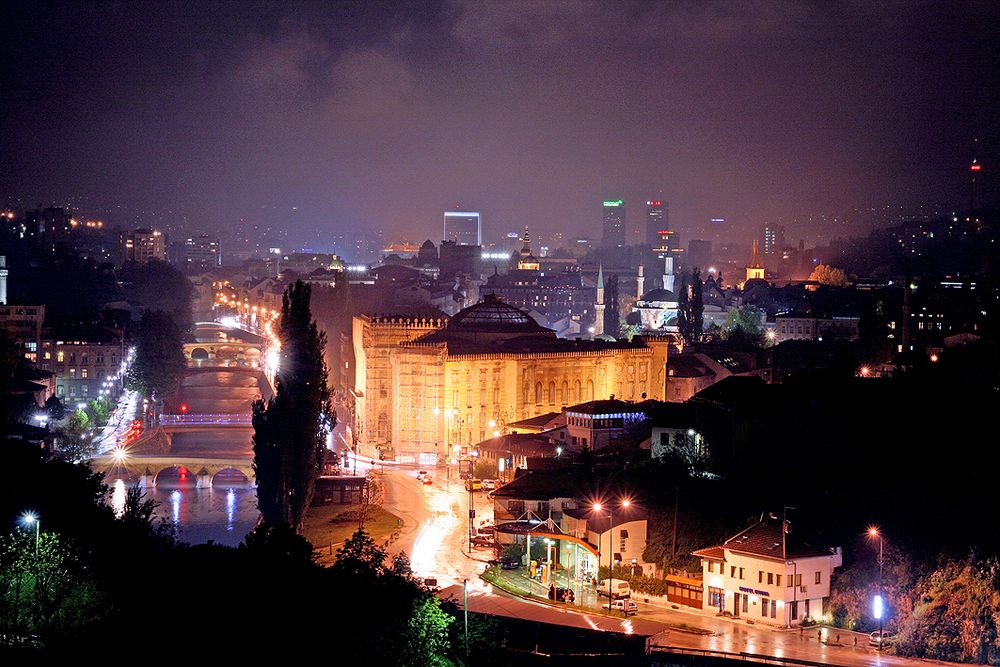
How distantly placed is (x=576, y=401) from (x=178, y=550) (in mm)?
25447

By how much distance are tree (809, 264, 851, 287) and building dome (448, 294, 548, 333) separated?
1931 inches

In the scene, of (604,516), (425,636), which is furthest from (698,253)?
(425,636)

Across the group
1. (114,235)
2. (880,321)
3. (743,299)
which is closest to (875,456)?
(880,321)

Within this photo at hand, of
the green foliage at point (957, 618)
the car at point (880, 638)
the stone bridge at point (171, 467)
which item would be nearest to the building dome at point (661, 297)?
the stone bridge at point (171, 467)

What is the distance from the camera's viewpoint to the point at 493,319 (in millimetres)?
55156

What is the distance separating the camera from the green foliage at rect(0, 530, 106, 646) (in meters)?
23.4

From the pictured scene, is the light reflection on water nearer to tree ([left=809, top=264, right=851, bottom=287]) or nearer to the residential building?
the residential building

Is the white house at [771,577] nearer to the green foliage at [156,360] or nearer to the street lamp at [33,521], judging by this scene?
the street lamp at [33,521]

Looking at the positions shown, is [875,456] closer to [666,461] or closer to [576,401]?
[666,461]

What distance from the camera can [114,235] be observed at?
7534 inches

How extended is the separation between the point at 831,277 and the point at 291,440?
245 ft

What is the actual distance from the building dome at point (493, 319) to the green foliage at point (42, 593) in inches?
1159

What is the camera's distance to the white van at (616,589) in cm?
2977

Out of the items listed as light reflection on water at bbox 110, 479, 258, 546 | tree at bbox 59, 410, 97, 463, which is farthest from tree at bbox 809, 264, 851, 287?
light reflection on water at bbox 110, 479, 258, 546
